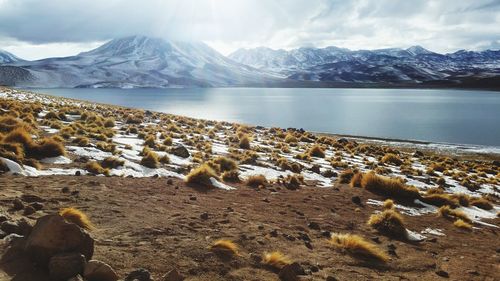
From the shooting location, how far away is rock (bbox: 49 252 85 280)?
17.0 feet

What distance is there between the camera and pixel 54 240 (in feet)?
18.1

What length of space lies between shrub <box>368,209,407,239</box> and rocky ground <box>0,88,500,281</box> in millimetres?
30

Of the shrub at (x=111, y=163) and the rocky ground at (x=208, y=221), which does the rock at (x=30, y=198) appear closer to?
the rocky ground at (x=208, y=221)

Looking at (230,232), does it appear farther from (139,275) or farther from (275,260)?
(139,275)

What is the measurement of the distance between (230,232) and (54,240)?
388cm

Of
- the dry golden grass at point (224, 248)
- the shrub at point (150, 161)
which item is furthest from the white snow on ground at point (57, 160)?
the dry golden grass at point (224, 248)

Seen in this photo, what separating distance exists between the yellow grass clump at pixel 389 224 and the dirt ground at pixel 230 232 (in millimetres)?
274

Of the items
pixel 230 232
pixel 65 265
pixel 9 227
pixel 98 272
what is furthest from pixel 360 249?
pixel 9 227

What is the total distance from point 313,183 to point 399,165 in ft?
47.4

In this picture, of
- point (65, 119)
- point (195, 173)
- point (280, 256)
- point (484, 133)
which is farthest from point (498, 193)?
point (484, 133)

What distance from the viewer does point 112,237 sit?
284 inches

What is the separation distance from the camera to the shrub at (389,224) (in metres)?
11.0

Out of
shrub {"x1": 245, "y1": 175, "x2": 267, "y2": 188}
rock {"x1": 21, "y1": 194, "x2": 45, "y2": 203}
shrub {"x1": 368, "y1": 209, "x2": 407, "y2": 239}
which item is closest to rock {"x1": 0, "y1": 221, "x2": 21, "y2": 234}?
rock {"x1": 21, "y1": 194, "x2": 45, "y2": 203}

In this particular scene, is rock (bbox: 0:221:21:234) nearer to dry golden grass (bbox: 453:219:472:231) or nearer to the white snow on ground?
the white snow on ground
